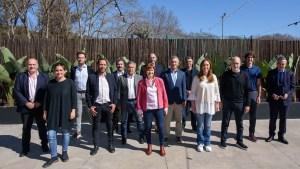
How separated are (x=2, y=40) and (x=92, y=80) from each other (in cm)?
541

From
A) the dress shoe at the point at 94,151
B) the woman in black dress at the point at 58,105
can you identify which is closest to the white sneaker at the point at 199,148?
the dress shoe at the point at 94,151

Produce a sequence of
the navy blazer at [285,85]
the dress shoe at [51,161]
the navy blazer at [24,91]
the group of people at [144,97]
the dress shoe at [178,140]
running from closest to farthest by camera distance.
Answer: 1. the dress shoe at [51,161]
2. the group of people at [144,97]
3. the navy blazer at [24,91]
4. the navy blazer at [285,85]
5. the dress shoe at [178,140]

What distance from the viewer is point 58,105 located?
4492 millimetres

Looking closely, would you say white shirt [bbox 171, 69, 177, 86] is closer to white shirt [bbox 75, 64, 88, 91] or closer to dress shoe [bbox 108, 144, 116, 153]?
dress shoe [bbox 108, 144, 116, 153]

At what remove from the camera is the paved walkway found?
4.47 meters

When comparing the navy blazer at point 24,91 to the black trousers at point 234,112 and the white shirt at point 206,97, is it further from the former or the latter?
the black trousers at point 234,112

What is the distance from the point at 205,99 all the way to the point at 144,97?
1.06 m

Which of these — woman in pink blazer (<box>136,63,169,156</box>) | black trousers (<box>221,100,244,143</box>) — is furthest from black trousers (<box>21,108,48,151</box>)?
black trousers (<box>221,100,244,143</box>)

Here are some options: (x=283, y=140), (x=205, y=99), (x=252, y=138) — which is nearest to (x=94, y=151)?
(x=205, y=99)

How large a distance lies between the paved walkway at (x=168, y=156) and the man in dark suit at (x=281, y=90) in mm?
526

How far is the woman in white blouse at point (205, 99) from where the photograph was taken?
4965 millimetres

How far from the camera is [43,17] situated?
67.8ft

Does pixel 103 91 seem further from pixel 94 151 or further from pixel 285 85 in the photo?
pixel 285 85

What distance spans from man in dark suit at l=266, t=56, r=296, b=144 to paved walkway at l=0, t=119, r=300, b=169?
1.73ft
